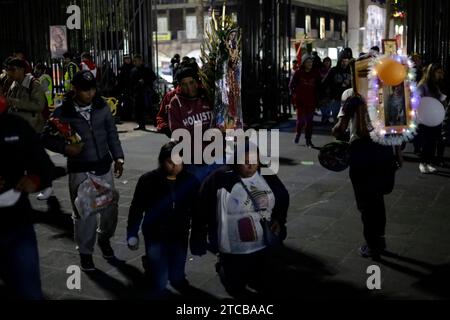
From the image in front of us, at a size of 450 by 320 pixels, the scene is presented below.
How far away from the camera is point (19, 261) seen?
3209 mm

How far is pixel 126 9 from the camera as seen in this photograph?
16297 mm

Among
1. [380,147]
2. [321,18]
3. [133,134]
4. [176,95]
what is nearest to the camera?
[380,147]

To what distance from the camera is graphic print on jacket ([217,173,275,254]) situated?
14.1ft

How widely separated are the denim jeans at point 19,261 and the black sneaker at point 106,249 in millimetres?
2010

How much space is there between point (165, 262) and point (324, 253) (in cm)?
165

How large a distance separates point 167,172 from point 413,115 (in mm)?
2238

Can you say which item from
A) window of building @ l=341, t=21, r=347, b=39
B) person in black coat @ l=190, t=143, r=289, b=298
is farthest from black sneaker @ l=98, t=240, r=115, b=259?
window of building @ l=341, t=21, r=347, b=39

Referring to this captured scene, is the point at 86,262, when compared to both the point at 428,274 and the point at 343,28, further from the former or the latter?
the point at 343,28

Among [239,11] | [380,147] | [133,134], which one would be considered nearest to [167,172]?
[380,147]

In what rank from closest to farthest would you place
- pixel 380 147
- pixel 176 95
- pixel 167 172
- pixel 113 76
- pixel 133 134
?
pixel 167 172, pixel 380 147, pixel 176 95, pixel 133 134, pixel 113 76

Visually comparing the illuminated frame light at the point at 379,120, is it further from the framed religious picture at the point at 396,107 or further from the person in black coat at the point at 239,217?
the person in black coat at the point at 239,217

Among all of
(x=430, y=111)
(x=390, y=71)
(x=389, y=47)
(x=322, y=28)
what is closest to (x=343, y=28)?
(x=322, y=28)

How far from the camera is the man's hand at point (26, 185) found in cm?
323

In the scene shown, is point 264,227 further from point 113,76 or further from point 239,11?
point 113,76
